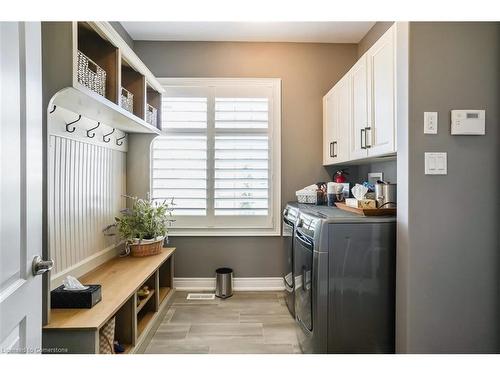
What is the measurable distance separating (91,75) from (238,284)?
8.06ft

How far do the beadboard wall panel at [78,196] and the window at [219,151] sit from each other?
679mm

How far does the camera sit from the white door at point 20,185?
0.76 m

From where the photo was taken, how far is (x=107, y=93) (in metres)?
1.95

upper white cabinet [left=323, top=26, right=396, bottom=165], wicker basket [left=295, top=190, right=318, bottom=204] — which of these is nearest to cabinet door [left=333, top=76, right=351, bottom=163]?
upper white cabinet [left=323, top=26, right=396, bottom=165]

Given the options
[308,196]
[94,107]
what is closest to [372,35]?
[308,196]

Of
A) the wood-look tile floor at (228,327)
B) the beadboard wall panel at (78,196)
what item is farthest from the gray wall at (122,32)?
the wood-look tile floor at (228,327)

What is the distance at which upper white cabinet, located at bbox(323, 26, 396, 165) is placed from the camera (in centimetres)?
177

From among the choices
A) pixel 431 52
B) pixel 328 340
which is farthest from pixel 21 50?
pixel 328 340

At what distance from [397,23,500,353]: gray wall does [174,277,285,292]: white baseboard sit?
5.78ft

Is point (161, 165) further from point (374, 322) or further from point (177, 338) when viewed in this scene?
point (374, 322)

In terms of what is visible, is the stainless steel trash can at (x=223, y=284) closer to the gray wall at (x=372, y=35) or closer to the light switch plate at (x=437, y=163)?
the light switch plate at (x=437, y=163)

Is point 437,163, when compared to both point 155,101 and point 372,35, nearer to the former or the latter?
point 372,35

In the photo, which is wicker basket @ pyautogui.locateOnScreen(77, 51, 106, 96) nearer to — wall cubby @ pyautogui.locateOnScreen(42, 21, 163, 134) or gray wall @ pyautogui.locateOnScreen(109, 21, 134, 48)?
wall cubby @ pyautogui.locateOnScreen(42, 21, 163, 134)

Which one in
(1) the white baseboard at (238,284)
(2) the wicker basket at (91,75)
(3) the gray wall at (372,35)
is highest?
(3) the gray wall at (372,35)
